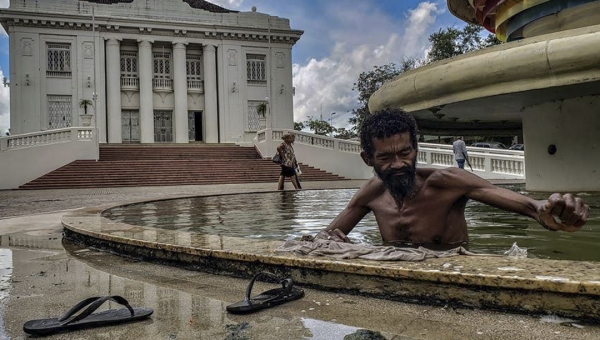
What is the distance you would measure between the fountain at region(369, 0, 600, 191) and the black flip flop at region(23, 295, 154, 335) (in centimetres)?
441

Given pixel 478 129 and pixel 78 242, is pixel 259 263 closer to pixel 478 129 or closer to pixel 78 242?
pixel 78 242

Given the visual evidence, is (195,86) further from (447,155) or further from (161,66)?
(447,155)

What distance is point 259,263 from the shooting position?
125 inches

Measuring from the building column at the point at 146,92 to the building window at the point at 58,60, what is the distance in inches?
173

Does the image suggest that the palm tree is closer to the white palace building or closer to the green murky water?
the white palace building

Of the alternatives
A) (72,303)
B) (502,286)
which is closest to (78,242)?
(72,303)

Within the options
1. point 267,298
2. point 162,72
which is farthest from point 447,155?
point 162,72

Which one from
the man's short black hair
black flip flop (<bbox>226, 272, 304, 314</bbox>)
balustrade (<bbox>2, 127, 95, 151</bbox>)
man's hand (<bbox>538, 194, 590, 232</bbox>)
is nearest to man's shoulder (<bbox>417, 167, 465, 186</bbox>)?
the man's short black hair

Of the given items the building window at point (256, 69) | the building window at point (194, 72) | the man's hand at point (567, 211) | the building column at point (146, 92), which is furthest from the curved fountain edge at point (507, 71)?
the building window at point (194, 72)

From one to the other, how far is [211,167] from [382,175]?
21.0m

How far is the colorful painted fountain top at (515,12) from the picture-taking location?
7.17 meters

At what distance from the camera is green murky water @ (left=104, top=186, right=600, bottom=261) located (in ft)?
13.9

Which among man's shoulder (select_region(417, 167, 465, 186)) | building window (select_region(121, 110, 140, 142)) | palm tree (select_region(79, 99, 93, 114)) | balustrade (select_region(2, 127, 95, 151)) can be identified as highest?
palm tree (select_region(79, 99, 93, 114))

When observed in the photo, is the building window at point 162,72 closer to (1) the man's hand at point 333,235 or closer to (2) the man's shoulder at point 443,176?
(1) the man's hand at point 333,235
